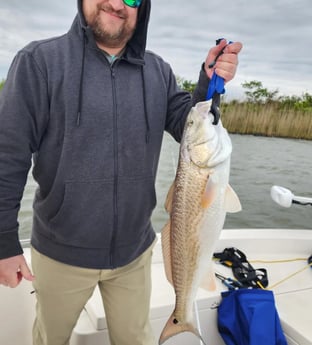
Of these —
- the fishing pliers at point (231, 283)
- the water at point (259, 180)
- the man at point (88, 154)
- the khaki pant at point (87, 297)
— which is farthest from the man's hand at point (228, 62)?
the water at point (259, 180)

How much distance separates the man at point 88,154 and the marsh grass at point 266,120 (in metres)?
10.9

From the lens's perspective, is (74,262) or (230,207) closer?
(230,207)

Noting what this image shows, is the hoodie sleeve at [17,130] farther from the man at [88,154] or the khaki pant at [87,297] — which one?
the khaki pant at [87,297]

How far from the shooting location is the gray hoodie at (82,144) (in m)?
1.58

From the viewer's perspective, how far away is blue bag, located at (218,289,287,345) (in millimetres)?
2217

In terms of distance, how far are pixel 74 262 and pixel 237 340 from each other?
1.25 m

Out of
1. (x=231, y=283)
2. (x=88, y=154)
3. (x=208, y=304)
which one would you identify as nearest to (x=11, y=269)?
(x=88, y=154)

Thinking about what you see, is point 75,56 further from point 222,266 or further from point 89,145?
point 222,266

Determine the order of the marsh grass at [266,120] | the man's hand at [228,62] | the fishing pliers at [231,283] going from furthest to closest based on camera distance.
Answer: the marsh grass at [266,120]
the fishing pliers at [231,283]
the man's hand at [228,62]

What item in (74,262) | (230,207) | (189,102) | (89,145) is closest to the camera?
(230,207)

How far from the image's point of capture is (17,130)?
60.7 inches

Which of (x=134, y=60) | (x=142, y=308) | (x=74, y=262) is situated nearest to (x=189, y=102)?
(x=134, y=60)

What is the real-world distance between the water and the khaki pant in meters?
4.12

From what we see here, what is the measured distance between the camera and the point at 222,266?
9.89 ft
